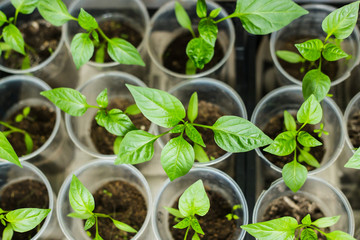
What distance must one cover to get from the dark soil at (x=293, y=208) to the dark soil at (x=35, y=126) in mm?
785

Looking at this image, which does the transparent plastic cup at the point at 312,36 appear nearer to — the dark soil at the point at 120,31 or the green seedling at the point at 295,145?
the green seedling at the point at 295,145

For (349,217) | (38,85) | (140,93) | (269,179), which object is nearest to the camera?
(140,93)

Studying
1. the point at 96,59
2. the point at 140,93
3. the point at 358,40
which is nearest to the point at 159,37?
the point at 96,59

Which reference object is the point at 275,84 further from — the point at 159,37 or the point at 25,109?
the point at 25,109

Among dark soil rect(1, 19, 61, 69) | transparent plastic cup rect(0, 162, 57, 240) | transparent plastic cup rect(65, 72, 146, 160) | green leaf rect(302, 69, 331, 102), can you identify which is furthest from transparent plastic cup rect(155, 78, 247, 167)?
dark soil rect(1, 19, 61, 69)

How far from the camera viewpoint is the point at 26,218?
921 millimetres

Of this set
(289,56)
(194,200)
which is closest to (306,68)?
(289,56)

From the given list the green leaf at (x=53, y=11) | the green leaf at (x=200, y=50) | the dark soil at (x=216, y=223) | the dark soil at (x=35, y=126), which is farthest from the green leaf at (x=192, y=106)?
the dark soil at (x=35, y=126)

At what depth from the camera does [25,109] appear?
4.39 feet

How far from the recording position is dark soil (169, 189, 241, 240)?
3.76ft

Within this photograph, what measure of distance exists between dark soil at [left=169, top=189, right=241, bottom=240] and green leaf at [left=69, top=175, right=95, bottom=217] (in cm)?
32

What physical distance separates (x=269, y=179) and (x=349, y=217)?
9.6 inches

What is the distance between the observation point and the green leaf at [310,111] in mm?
883

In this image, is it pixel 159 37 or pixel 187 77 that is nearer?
pixel 187 77
